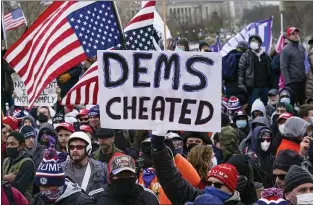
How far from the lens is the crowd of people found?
712 centimetres

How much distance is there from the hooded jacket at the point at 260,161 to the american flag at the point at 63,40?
2.00 m

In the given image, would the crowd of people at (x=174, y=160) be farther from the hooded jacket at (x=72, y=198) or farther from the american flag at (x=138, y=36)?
the american flag at (x=138, y=36)

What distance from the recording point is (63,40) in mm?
11234

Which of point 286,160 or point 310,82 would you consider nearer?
point 286,160

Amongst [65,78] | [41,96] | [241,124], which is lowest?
[241,124]

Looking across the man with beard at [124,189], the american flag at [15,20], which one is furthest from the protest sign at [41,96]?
the man with beard at [124,189]

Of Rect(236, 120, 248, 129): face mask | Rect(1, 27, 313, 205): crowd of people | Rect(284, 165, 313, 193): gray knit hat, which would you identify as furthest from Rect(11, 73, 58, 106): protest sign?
Rect(284, 165, 313, 193): gray knit hat

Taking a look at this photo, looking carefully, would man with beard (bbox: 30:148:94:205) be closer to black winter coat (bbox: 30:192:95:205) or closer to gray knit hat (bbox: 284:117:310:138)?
black winter coat (bbox: 30:192:95:205)

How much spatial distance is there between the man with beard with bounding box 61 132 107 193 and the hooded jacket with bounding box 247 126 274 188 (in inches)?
59.4

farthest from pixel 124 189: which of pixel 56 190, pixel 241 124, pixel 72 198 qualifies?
pixel 241 124

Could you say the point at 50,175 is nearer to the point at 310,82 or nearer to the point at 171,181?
the point at 171,181

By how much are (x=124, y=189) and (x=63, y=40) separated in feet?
14.5

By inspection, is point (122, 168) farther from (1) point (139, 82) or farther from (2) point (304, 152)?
(2) point (304, 152)

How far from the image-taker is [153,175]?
8.62m
